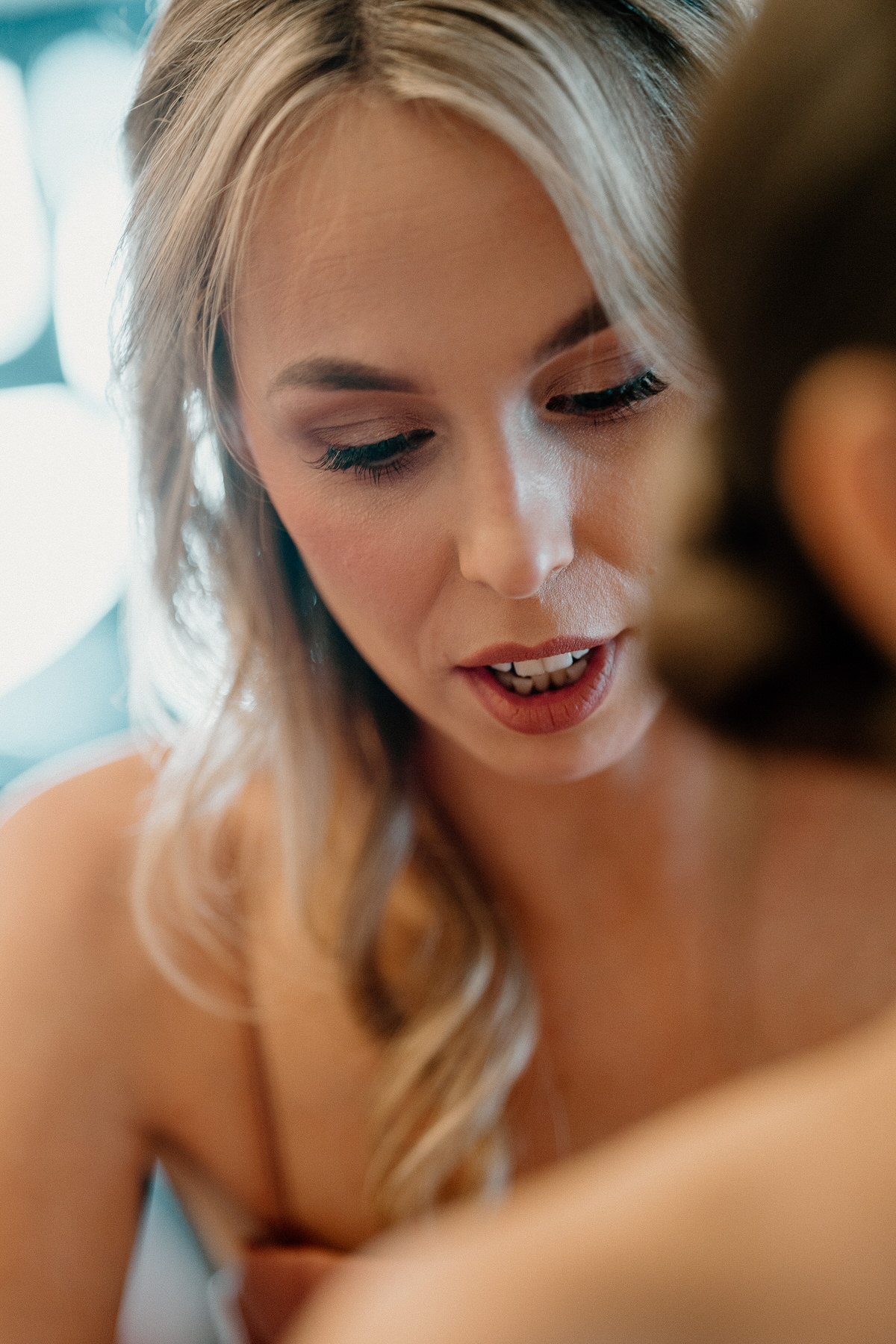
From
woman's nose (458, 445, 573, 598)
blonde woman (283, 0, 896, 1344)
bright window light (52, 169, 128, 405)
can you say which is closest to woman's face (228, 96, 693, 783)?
woman's nose (458, 445, 573, 598)

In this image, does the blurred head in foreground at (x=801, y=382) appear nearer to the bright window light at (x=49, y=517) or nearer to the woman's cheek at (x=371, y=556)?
the woman's cheek at (x=371, y=556)

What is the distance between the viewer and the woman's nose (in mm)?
546

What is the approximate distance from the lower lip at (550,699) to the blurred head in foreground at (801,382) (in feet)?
Answer: 1.00

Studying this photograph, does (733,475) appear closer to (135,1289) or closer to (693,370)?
(693,370)

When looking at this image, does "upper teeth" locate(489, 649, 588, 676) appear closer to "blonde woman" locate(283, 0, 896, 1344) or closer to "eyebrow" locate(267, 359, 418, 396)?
"eyebrow" locate(267, 359, 418, 396)

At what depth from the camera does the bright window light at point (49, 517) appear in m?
A: 1.60

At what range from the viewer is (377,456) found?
23.4 inches

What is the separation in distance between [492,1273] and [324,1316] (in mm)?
68

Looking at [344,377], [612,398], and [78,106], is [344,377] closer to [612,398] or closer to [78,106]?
[612,398]

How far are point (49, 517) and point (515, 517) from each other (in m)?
1.23

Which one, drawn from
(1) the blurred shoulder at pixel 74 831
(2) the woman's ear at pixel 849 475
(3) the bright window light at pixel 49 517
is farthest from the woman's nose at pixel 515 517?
(3) the bright window light at pixel 49 517

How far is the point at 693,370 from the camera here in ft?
1.79

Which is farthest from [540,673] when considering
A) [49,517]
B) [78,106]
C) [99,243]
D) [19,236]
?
[19,236]

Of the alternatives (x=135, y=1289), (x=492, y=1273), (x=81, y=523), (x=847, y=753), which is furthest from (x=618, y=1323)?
(x=81, y=523)
